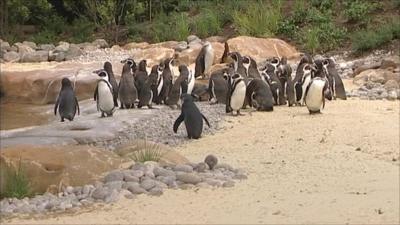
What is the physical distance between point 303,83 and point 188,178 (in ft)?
19.5

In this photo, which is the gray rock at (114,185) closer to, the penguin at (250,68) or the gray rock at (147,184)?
the gray rock at (147,184)

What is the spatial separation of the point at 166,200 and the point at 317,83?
18.8ft

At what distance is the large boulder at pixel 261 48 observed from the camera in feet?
A: 60.3

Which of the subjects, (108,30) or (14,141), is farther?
(108,30)

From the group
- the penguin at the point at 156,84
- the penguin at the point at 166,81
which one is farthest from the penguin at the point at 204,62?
the penguin at the point at 156,84

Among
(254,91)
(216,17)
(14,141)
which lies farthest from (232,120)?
(216,17)

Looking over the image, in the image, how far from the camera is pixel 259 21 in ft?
68.6

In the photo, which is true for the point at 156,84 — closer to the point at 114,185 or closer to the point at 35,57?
the point at 114,185

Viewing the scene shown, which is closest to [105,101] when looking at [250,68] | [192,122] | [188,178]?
[192,122]

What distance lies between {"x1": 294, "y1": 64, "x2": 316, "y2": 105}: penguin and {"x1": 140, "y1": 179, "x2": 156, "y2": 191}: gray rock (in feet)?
19.6

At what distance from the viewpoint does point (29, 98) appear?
1591cm

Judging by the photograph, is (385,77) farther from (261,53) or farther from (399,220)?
(399,220)

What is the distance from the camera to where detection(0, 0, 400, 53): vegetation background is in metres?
19.6

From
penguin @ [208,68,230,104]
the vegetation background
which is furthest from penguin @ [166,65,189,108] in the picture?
the vegetation background
